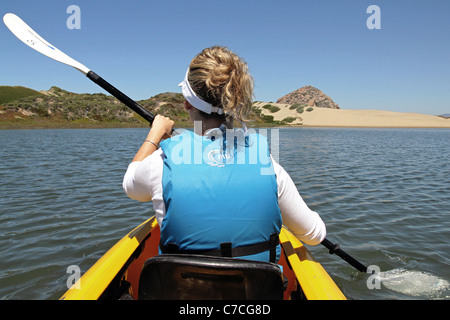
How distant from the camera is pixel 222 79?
1683 millimetres

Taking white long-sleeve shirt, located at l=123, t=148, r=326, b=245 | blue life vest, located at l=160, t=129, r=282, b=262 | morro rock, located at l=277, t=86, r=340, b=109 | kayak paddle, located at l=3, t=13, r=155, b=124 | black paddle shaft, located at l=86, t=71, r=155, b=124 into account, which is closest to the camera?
blue life vest, located at l=160, t=129, r=282, b=262

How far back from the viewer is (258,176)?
164 cm

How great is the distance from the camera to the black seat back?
1446mm

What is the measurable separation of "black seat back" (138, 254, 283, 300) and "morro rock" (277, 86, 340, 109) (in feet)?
360

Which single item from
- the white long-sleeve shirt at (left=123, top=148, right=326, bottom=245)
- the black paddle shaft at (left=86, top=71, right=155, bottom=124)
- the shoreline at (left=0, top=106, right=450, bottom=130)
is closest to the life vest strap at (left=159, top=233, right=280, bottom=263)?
the white long-sleeve shirt at (left=123, top=148, right=326, bottom=245)

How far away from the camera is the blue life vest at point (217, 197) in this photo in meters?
1.58

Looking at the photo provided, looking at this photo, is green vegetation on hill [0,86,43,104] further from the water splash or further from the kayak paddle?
the water splash

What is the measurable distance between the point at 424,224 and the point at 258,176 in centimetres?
541

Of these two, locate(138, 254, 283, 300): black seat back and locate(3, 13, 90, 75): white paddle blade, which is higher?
locate(3, 13, 90, 75): white paddle blade

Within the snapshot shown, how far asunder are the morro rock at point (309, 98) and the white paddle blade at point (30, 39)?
354ft

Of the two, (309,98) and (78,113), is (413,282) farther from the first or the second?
(309,98)

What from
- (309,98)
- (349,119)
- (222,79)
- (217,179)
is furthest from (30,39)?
(309,98)
